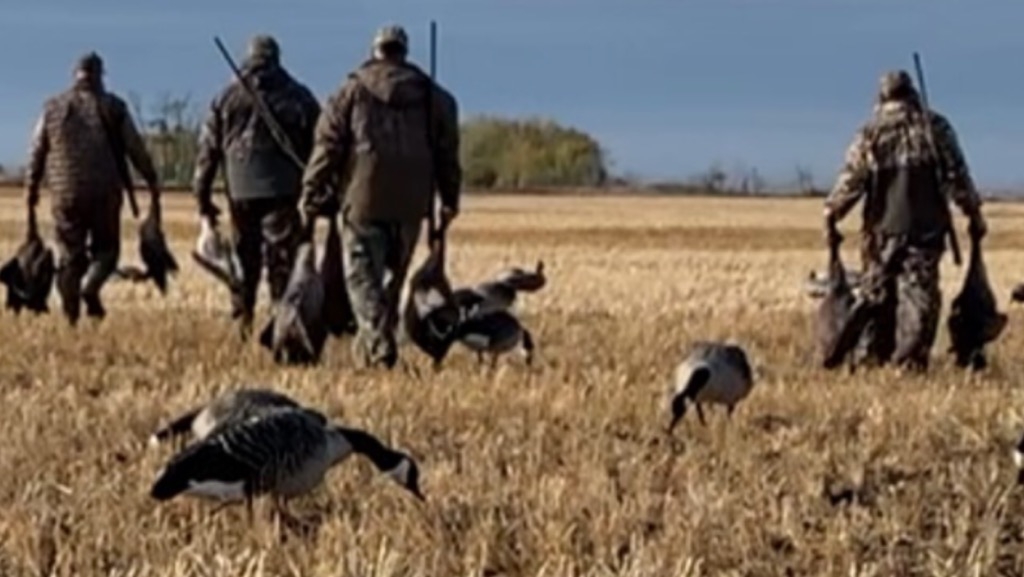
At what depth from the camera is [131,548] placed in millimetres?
7383

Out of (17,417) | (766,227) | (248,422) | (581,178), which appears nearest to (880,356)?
(17,417)

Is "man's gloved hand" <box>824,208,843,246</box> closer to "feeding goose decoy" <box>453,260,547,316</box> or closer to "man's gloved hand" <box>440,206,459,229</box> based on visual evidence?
"feeding goose decoy" <box>453,260,547,316</box>

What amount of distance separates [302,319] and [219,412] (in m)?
4.34

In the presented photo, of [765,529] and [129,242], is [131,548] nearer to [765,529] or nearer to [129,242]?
[765,529]

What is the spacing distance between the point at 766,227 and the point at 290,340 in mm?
42083

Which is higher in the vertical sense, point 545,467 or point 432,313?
point 432,313

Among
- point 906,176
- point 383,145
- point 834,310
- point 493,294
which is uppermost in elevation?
point 383,145

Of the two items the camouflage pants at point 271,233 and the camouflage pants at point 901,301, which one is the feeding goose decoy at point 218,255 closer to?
the camouflage pants at point 271,233

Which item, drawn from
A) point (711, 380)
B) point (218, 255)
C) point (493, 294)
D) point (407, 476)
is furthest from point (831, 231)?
point (407, 476)

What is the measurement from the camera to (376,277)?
13672 millimetres

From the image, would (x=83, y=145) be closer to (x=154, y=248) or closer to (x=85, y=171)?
(x=85, y=171)

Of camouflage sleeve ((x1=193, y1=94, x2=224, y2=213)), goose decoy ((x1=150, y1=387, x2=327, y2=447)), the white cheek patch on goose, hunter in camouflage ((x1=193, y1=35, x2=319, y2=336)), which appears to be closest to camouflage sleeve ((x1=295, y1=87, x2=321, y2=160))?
hunter in camouflage ((x1=193, y1=35, x2=319, y2=336))

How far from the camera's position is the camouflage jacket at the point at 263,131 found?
1519cm

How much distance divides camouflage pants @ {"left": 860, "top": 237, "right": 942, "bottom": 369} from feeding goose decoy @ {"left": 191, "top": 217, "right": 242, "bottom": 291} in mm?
4399
